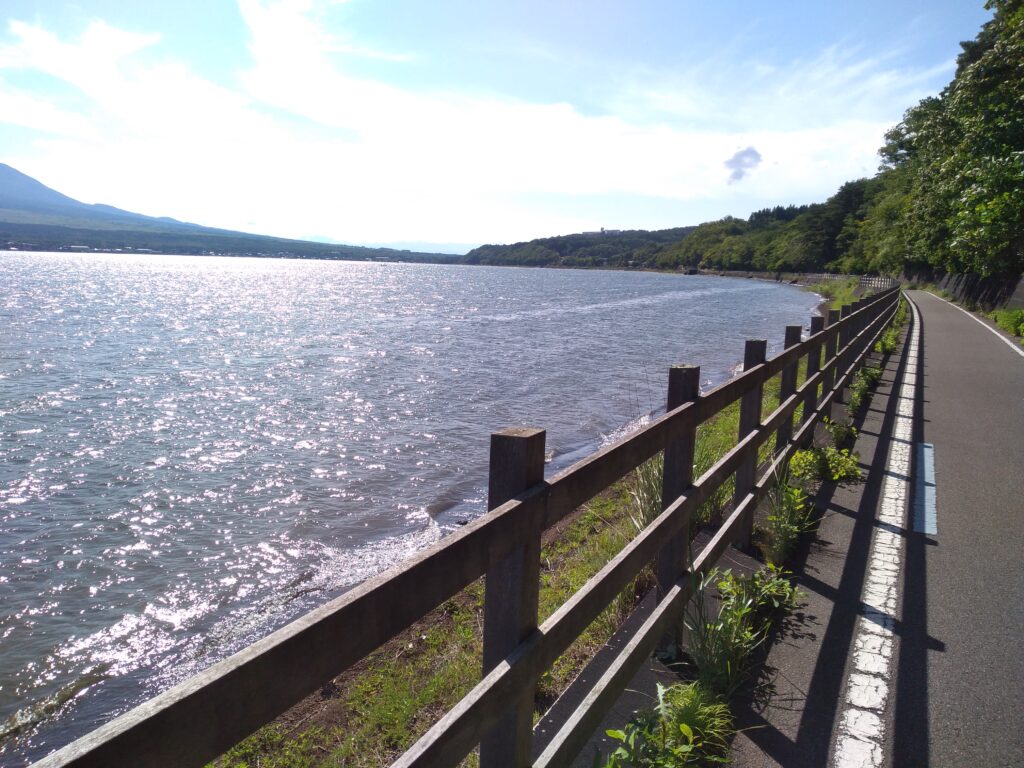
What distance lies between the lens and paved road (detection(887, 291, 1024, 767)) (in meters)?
3.20

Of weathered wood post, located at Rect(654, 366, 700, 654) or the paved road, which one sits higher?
weathered wood post, located at Rect(654, 366, 700, 654)

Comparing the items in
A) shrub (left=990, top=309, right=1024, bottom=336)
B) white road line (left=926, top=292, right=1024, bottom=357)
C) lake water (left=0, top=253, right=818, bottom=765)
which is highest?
shrub (left=990, top=309, right=1024, bottom=336)

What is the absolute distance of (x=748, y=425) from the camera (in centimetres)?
479

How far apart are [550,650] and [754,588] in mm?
2316

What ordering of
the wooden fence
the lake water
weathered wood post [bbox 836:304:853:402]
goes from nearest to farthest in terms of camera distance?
1. the wooden fence
2. the lake water
3. weathered wood post [bbox 836:304:853:402]

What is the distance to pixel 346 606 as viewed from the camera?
1.47 m

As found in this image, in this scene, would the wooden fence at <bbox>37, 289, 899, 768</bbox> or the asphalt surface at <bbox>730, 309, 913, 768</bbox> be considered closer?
the wooden fence at <bbox>37, 289, 899, 768</bbox>

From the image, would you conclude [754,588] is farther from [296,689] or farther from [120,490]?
[120,490]

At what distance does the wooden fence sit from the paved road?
43.7 inches

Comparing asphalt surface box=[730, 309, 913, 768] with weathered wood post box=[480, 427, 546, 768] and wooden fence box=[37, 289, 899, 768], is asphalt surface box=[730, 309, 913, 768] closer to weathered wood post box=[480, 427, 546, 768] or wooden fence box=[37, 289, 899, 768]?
wooden fence box=[37, 289, 899, 768]

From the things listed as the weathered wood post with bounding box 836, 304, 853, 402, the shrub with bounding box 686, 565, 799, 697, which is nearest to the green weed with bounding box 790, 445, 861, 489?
the weathered wood post with bounding box 836, 304, 853, 402

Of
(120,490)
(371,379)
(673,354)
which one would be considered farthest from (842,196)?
(120,490)

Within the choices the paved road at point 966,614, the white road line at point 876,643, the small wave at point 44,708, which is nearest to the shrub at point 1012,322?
the paved road at point 966,614

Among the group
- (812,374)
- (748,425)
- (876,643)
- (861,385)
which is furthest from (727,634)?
(861,385)
